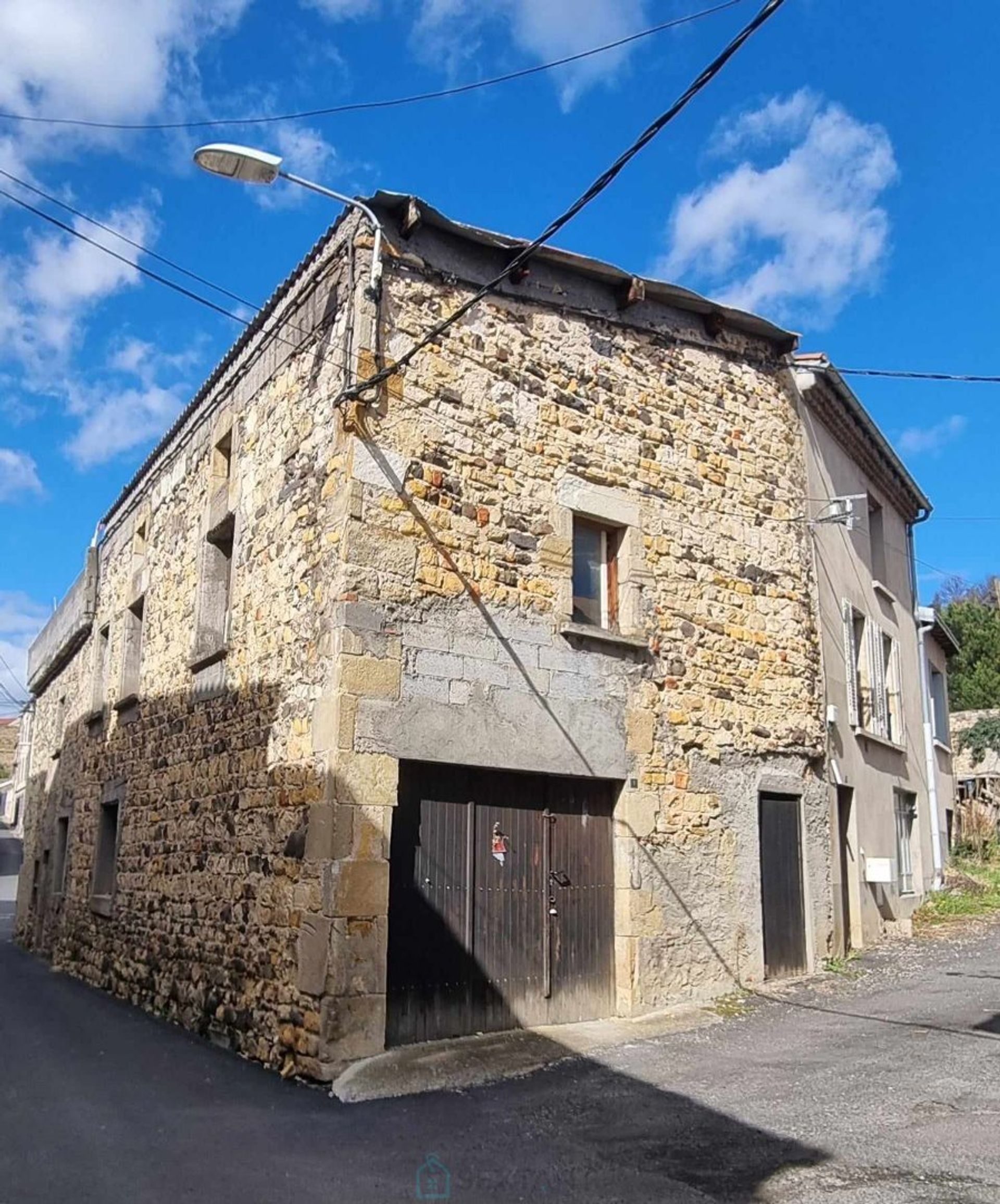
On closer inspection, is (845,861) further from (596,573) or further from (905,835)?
(596,573)

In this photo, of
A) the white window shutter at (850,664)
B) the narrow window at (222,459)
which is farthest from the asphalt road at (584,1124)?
the narrow window at (222,459)

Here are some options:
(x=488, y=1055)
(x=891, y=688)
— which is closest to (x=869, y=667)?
(x=891, y=688)

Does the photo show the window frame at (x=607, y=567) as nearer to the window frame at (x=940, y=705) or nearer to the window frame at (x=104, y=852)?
the window frame at (x=104, y=852)

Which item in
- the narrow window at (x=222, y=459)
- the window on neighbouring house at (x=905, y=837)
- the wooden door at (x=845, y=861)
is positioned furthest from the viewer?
the window on neighbouring house at (x=905, y=837)

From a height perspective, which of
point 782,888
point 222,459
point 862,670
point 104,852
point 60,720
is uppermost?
point 222,459

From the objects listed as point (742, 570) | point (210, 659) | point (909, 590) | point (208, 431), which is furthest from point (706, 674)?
point (909, 590)

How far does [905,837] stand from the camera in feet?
41.4

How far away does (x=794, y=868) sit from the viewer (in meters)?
9.12

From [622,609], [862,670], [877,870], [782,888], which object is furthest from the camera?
[862,670]

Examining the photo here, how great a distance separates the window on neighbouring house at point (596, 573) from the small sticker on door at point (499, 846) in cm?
182

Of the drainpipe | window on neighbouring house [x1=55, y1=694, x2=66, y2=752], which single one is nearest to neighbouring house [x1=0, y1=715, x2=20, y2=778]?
window on neighbouring house [x1=55, y1=694, x2=66, y2=752]

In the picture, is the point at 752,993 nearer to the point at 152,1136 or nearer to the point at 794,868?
the point at 794,868

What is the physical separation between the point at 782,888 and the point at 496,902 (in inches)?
123

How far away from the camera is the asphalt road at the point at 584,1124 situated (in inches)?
166
